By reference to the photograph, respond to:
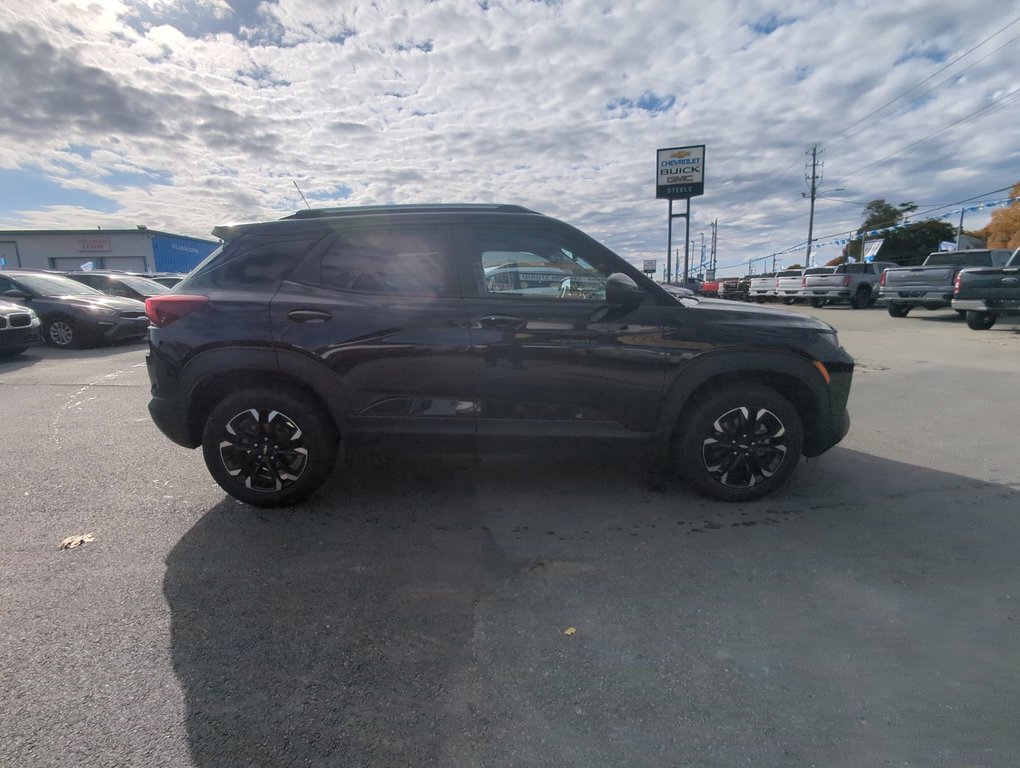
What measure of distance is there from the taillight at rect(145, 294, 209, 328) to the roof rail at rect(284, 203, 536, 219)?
2.63ft

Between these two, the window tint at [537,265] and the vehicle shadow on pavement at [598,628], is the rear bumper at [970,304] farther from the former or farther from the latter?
the window tint at [537,265]

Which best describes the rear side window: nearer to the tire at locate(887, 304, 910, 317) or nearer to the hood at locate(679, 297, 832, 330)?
the hood at locate(679, 297, 832, 330)

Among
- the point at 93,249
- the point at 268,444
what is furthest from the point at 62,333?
the point at 93,249

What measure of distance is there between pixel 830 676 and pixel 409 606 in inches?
69.8

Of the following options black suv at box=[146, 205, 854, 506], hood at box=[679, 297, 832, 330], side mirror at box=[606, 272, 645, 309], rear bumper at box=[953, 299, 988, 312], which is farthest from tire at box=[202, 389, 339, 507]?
rear bumper at box=[953, 299, 988, 312]

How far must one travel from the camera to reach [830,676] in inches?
84.8

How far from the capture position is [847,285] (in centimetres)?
2220

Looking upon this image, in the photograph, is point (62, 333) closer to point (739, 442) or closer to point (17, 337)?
point (17, 337)

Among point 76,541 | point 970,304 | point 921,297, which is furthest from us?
point 921,297

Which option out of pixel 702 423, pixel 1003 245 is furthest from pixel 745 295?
pixel 702 423

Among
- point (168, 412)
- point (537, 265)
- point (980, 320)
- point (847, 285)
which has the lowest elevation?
point (980, 320)

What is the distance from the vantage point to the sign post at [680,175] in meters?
24.6

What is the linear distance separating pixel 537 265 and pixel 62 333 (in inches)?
452

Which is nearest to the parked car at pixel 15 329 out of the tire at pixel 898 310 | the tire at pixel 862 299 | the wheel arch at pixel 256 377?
the wheel arch at pixel 256 377
